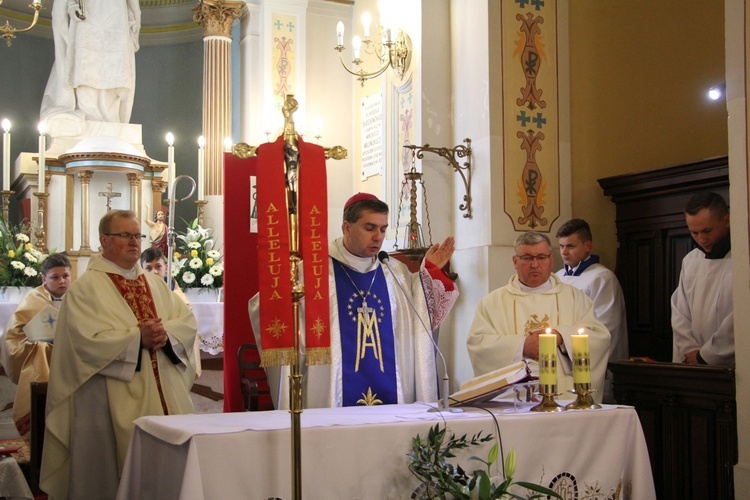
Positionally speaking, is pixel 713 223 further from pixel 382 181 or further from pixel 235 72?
pixel 235 72

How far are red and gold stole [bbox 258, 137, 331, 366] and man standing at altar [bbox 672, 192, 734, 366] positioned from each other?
2641 millimetres

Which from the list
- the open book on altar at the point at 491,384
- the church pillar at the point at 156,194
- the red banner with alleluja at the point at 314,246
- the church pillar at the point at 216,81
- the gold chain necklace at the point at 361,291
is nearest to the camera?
the red banner with alleluja at the point at 314,246

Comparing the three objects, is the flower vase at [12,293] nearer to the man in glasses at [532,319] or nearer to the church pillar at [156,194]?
the church pillar at [156,194]

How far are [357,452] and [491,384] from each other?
1.93 ft

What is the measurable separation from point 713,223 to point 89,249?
19.8ft

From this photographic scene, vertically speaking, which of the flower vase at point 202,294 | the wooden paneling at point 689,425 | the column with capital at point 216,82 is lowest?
the wooden paneling at point 689,425

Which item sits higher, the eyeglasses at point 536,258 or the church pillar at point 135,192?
the church pillar at point 135,192

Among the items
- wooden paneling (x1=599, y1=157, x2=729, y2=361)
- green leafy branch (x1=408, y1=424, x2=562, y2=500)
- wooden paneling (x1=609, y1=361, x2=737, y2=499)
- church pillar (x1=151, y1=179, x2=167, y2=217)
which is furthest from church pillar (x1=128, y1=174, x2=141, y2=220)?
green leafy branch (x1=408, y1=424, x2=562, y2=500)

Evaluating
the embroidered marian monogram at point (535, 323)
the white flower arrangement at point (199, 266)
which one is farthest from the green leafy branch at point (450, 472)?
the white flower arrangement at point (199, 266)

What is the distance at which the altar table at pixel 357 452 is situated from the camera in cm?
272

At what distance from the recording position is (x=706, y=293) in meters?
5.02

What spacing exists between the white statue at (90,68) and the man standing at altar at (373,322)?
6.04m

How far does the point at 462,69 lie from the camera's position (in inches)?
257

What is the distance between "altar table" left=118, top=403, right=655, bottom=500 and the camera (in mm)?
2717
